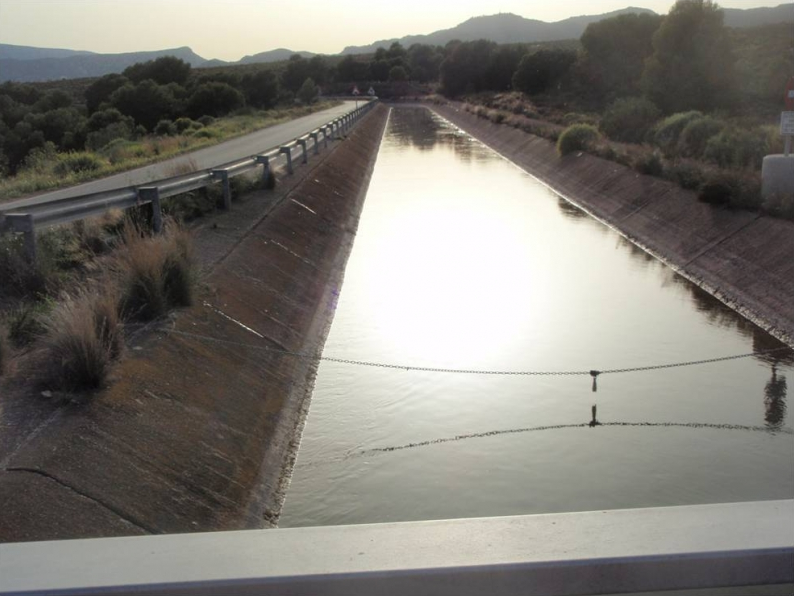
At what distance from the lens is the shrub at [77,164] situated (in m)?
26.0

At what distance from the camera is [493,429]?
10.1m

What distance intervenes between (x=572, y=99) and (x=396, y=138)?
23.4m

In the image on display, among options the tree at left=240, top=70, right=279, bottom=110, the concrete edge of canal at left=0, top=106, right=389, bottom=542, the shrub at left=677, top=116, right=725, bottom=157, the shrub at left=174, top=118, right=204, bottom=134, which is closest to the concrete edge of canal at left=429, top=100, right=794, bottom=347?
the shrub at left=677, top=116, right=725, bottom=157

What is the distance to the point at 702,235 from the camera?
19375mm

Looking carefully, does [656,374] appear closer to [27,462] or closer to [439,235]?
[27,462]

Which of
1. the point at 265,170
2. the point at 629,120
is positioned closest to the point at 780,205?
the point at 265,170

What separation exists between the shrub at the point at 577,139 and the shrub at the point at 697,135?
4510 mm

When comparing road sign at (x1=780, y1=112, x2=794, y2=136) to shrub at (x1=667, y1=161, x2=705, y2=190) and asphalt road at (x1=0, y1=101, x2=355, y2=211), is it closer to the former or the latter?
shrub at (x1=667, y1=161, x2=705, y2=190)

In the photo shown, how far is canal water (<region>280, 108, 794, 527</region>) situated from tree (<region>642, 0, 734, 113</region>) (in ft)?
96.7

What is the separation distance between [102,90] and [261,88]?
21.8 meters

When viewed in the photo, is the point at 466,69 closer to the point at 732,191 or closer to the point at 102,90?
the point at 102,90

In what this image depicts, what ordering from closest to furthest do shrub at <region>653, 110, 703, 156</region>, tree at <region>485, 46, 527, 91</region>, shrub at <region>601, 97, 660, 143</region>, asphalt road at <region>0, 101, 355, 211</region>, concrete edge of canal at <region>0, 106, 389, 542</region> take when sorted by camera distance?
concrete edge of canal at <region>0, 106, 389, 542</region> → asphalt road at <region>0, 101, 355, 211</region> → shrub at <region>653, 110, 703, 156</region> → shrub at <region>601, 97, 660, 143</region> → tree at <region>485, 46, 527, 91</region>

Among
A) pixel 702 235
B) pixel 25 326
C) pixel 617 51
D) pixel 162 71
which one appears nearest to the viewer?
→ pixel 25 326

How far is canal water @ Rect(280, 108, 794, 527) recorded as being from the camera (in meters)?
8.67
